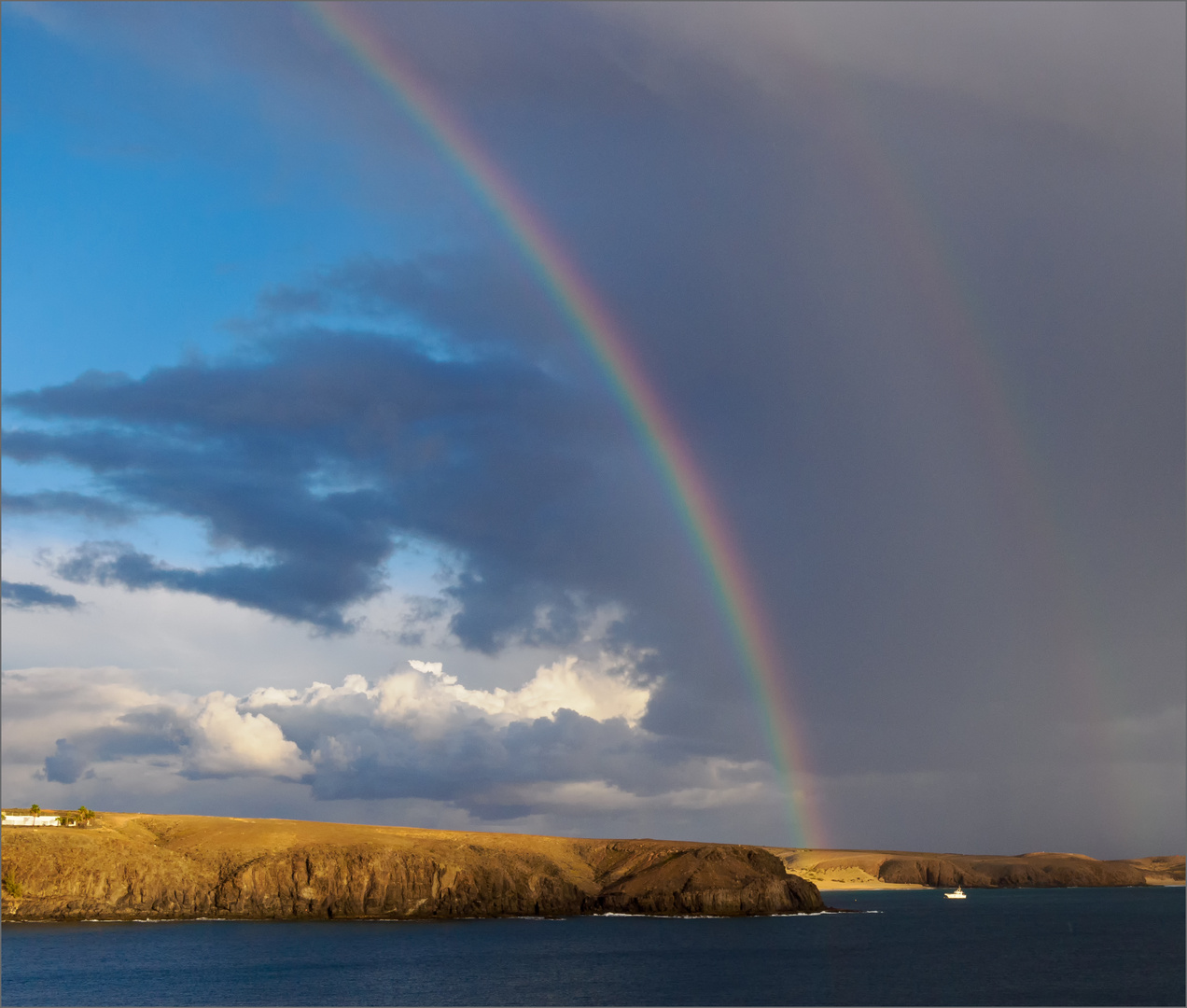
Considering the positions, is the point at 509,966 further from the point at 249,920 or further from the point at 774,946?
the point at 249,920

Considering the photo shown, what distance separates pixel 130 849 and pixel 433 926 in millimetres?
59266

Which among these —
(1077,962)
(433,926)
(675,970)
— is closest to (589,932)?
(433,926)

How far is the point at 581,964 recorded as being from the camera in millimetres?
129375

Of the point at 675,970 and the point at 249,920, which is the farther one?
the point at 249,920

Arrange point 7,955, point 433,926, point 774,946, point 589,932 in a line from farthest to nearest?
point 433,926 < point 589,932 < point 774,946 < point 7,955

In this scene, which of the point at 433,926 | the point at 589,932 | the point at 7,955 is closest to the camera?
the point at 7,955

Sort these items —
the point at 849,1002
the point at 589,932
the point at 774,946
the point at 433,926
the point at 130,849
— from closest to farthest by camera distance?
the point at 849,1002 < the point at 774,946 < the point at 589,932 < the point at 433,926 < the point at 130,849

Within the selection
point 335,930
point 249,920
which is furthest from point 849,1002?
point 249,920

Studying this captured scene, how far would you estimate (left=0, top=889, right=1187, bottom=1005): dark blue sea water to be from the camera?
348 feet

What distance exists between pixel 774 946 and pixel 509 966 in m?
40.9

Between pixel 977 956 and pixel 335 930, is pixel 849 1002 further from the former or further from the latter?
pixel 335 930

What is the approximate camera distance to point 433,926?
185 m

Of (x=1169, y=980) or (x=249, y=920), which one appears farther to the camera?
(x=249, y=920)

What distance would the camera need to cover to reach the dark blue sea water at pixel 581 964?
106062 millimetres
